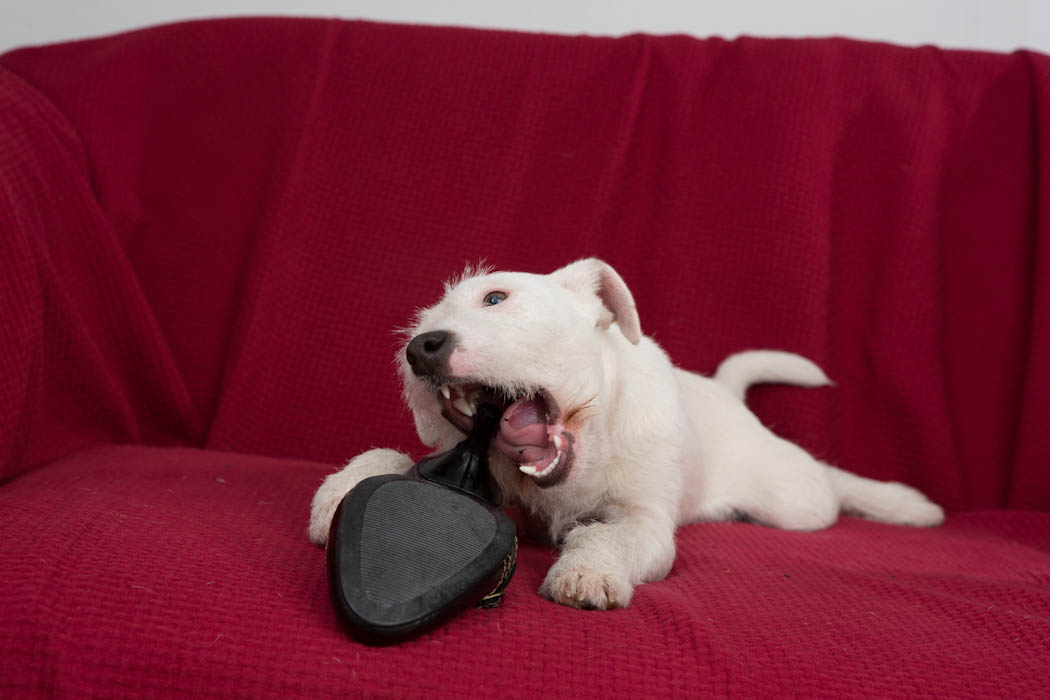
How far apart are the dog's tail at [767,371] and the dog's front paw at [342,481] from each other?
0.95 metres

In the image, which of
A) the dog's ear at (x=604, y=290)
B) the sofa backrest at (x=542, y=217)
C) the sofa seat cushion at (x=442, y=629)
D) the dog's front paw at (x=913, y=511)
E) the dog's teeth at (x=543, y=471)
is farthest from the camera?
the sofa backrest at (x=542, y=217)

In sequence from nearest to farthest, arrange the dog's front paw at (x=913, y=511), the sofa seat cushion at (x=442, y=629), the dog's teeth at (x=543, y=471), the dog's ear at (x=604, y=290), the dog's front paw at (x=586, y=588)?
the sofa seat cushion at (x=442, y=629) → the dog's front paw at (x=586, y=588) → the dog's teeth at (x=543, y=471) → the dog's ear at (x=604, y=290) → the dog's front paw at (x=913, y=511)

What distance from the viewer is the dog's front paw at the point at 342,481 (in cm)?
148

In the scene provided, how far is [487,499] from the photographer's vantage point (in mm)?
1427

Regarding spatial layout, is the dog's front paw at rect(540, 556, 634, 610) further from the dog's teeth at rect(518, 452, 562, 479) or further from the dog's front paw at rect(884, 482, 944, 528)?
the dog's front paw at rect(884, 482, 944, 528)

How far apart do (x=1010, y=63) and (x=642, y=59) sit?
3.30ft

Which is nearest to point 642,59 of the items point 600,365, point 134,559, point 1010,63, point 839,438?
point 1010,63

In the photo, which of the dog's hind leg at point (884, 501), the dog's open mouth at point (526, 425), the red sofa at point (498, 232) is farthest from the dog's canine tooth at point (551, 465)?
the dog's hind leg at point (884, 501)

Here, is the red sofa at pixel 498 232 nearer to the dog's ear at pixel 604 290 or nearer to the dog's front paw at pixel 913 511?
the dog's front paw at pixel 913 511

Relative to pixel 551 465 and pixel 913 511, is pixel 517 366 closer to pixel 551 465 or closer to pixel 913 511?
pixel 551 465

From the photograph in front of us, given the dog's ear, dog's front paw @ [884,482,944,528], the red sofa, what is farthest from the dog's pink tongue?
dog's front paw @ [884,482,944,528]

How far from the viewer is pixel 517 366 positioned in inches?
55.9

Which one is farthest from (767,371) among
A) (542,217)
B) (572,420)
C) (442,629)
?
(442,629)

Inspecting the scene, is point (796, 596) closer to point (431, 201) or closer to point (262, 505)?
point (262, 505)
